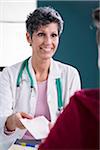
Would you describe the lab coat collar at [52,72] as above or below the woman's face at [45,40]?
below

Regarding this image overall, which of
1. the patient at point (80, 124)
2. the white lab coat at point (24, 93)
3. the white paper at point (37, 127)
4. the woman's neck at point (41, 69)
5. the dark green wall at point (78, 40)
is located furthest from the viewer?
the dark green wall at point (78, 40)

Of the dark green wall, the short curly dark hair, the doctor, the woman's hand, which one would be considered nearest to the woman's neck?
the doctor

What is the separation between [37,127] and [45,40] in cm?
50

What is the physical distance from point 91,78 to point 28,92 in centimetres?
170

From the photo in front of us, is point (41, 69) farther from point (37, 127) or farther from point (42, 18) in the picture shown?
point (37, 127)

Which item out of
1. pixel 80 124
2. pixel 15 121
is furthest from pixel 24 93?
pixel 80 124

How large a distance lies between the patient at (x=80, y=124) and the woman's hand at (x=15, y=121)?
58 centimetres

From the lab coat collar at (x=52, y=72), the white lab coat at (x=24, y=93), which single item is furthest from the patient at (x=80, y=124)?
the lab coat collar at (x=52, y=72)

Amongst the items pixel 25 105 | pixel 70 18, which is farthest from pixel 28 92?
pixel 70 18

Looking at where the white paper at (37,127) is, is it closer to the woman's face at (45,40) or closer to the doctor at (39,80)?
the doctor at (39,80)

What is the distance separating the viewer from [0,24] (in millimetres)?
2930

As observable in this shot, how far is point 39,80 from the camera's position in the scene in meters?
1.66

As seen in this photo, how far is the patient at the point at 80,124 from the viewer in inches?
29.4

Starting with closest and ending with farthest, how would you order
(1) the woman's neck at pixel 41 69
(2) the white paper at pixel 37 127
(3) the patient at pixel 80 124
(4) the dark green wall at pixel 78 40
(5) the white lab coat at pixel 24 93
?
(3) the patient at pixel 80 124
(2) the white paper at pixel 37 127
(5) the white lab coat at pixel 24 93
(1) the woman's neck at pixel 41 69
(4) the dark green wall at pixel 78 40
